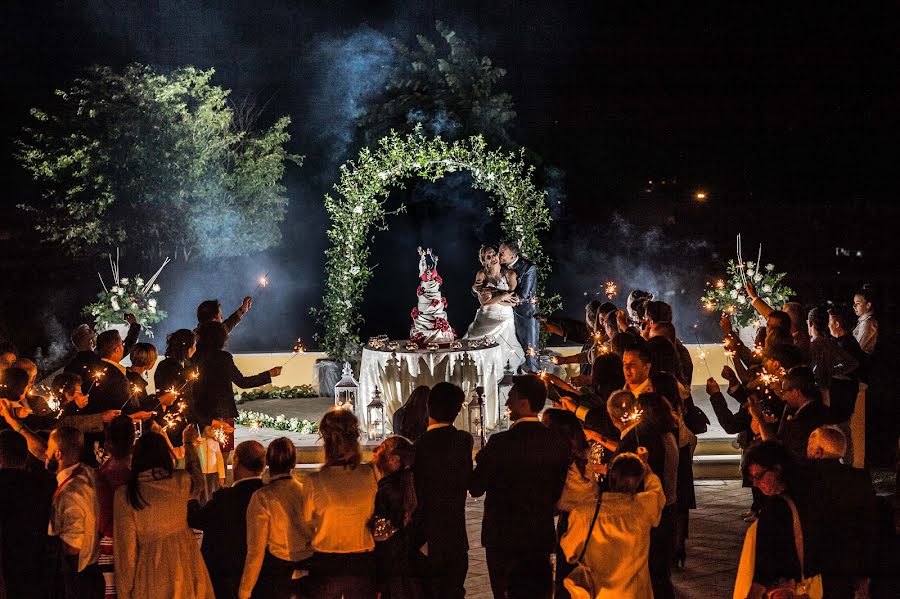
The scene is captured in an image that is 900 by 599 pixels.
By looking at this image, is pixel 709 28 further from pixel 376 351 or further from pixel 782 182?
pixel 376 351

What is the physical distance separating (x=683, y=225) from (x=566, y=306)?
399 centimetres

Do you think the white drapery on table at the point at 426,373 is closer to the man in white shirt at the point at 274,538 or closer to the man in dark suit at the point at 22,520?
the man in dark suit at the point at 22,520

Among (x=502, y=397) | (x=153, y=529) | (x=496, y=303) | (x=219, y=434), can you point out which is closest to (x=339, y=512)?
(x=153, y=529)

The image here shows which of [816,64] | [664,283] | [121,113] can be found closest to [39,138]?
[121,113]

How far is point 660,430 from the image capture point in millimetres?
6371

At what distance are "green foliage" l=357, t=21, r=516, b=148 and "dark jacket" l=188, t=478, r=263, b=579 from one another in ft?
55.5

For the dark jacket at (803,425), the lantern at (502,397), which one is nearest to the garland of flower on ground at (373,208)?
the lantern at (502,397)

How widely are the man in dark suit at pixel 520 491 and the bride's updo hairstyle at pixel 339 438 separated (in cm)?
78

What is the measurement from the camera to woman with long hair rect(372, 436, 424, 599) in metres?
5.33

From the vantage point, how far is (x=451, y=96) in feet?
77.5

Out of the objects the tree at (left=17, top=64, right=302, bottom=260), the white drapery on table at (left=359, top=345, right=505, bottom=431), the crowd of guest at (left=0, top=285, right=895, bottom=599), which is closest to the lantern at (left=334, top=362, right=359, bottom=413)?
the white drapery on table at (left=359, top=345, right=505, bottom=431)

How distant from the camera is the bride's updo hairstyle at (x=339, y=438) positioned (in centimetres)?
527

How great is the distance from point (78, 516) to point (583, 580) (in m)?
2.59

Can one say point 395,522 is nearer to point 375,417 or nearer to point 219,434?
point 219,434
